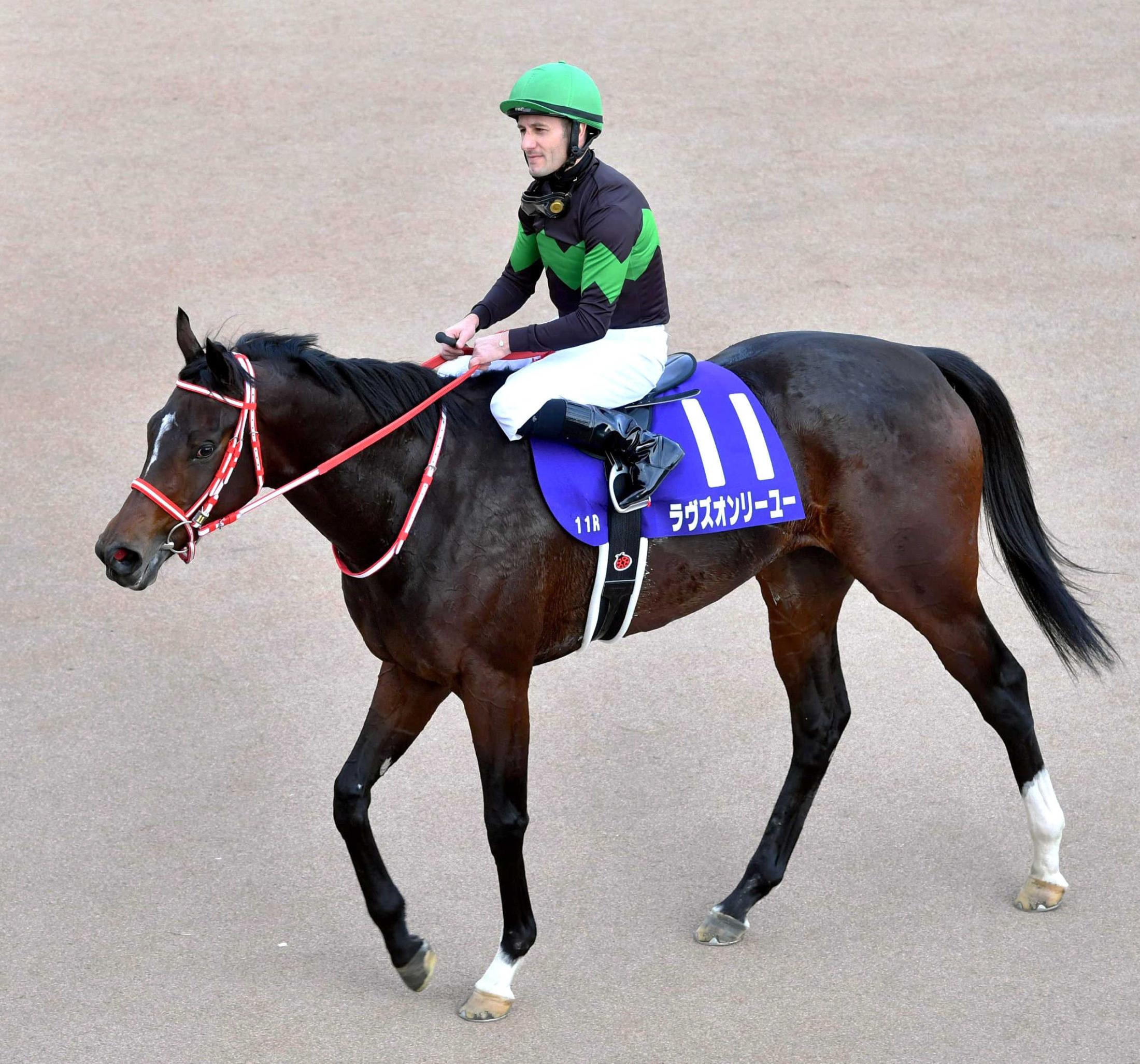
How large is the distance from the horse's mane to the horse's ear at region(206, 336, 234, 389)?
16mm

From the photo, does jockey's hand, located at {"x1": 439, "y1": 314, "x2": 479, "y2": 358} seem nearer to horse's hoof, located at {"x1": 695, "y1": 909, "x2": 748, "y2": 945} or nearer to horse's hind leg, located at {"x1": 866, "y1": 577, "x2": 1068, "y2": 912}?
horse's hind leg, located at {"x1": 866, "y1": 577, "x2": 1068, "y2": 912}

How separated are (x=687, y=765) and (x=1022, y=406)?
337cm

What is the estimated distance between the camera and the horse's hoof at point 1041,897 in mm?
4793

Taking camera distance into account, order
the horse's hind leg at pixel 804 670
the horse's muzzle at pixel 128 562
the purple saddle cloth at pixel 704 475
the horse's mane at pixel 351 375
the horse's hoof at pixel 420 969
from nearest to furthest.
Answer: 1. the horse's muzzle at pixel 128 562
2. the horse's mane at pixel 351 375
3. the purple saddle cloth at pixel 704 475
4. the horse's hoof at pixel 420 969
5. the horse's hind leg at pixel 804 670

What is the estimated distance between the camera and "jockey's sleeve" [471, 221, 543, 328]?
14.8ft

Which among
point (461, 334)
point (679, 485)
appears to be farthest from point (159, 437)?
point (679, 485)

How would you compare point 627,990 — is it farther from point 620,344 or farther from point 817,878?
point 620,344

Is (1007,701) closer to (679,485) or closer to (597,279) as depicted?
(679,485)

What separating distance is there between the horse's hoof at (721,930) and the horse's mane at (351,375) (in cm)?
182

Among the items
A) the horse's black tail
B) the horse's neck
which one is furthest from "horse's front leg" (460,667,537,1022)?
the horse's black tail

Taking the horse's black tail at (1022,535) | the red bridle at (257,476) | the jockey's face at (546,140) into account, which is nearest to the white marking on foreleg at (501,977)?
the red bridle at (257,476)

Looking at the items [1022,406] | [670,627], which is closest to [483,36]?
[1022,406]

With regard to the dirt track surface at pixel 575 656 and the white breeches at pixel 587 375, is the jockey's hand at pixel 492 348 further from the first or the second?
the dirt track surface at pixel 575 656

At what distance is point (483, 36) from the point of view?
12.1 meters
